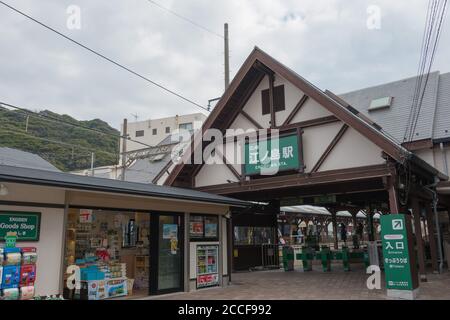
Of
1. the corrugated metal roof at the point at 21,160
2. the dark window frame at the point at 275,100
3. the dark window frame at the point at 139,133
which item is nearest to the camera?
the dark window frame at the point at 275,100

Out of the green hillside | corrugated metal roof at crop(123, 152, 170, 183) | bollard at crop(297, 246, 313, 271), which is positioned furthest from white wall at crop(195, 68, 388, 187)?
the green hillside

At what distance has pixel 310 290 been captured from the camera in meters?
11.1

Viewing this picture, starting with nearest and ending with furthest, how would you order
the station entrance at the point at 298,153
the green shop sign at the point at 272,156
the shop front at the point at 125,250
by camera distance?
the shop front at the point at 125,250, the station entrance at the point at 298,153, the green shop sign at the point at 272,156

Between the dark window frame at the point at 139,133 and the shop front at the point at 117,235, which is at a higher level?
the dark window frame at the point at 139,133

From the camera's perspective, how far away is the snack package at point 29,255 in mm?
7156

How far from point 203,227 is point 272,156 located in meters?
3.10

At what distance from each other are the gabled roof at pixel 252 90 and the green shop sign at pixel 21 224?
6.56m

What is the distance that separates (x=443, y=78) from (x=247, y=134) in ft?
35.6

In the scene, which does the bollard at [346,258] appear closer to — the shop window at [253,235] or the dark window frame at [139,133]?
the shop window at [253,235]

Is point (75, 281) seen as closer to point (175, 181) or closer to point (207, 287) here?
point (207, 287)

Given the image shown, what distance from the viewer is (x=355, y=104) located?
19.8 meters

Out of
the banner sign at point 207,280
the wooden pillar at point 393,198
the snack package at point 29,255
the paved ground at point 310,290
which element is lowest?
the paved ground at point 310,290

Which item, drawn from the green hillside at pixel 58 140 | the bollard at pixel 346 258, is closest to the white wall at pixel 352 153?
the bollard at pixel 346 258

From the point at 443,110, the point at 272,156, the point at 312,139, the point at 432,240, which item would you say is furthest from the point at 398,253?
the point at 443,110
